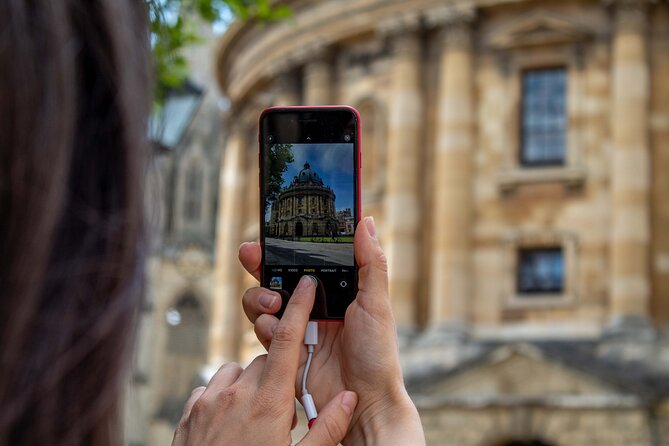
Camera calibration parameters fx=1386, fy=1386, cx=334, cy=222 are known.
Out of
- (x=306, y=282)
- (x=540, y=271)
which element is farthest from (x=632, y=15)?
(x=306, y=282)

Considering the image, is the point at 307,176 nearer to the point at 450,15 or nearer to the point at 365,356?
the point at 365,356

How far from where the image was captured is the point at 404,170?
1142 inches

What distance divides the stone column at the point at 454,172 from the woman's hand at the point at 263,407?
2560cm

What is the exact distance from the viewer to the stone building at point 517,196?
25.7 m

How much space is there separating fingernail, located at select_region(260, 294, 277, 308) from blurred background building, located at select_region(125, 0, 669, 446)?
72.3 feet

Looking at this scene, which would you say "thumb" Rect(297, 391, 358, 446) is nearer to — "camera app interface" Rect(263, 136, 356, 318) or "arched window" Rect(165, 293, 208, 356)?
"camera app interface" Rect(263, 136, 356, 318)

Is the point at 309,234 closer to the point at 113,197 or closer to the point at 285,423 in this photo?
the point at 285,423

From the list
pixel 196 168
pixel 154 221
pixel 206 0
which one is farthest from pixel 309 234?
pixel 196 168

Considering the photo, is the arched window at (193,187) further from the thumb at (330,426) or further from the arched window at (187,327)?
the thumb at (330,426)

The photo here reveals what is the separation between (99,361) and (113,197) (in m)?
0.15

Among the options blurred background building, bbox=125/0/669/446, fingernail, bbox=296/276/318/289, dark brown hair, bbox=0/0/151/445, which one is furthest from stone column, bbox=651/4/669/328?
dark brown hair, bbox=0/0/151/445

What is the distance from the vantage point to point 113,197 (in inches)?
49.8

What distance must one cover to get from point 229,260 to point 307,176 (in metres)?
32.5

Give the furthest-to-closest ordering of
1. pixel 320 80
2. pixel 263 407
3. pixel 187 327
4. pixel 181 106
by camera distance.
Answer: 1. pixel 187 327
2. pixel 320 80
3. pixel 181 106
4. pixel 263 407
